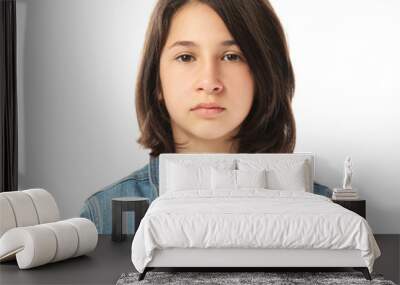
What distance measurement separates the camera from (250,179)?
260 inches

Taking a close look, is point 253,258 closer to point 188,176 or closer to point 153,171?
point 188,176

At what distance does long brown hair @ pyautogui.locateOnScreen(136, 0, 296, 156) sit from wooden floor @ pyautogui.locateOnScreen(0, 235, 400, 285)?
1447 mm

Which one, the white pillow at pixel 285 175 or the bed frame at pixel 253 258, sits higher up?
the white pillow at pixel 285 175

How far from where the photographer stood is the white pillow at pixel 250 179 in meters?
6.59

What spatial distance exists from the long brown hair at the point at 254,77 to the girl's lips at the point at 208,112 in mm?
298

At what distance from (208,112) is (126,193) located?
1.26 m

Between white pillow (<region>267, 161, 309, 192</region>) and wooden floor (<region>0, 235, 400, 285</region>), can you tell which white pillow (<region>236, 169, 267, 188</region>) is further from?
wooden floor (<region>0, 235, 400, 285</region>)

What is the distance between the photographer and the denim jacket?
7.35 metres

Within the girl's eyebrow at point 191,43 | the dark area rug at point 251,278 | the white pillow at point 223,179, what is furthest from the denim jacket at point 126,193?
the dark area rug at point 251,278

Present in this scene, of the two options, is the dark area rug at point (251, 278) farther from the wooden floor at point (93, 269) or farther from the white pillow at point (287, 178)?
the white pillow at point (287, 178)

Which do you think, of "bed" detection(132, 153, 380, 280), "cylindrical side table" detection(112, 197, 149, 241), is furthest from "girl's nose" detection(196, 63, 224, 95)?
"bed" detection(132, 153, 380, 280)

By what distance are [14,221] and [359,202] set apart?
3.40 meters

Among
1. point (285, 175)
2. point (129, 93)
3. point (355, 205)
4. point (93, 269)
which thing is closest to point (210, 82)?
point (129, 93)

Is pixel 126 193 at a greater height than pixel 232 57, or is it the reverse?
pixel 232 57
